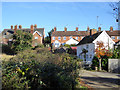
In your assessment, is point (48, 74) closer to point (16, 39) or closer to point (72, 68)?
point (72, 68)

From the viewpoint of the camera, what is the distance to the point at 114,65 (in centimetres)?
1733

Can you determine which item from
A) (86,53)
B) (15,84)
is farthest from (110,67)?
(15,84)

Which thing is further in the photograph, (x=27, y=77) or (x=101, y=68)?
(x=101, y=68)

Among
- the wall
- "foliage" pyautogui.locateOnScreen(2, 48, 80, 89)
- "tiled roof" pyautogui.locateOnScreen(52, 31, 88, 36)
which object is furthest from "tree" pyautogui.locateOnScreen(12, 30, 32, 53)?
"tiled roof" pyautogui.locateOnScreen(52, 31, 88, 36)

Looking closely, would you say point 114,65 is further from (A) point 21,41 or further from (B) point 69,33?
(B) point 69,33

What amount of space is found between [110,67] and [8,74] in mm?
13768

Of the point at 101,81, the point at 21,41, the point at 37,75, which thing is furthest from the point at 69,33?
the point at 37,75

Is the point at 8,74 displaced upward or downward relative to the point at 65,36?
downward

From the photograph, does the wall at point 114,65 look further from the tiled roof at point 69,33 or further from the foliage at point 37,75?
the tiled roof at point 69,33

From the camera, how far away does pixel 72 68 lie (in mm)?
7672

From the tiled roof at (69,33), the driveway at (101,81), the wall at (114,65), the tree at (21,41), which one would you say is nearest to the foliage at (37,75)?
the driveway at (101,81)

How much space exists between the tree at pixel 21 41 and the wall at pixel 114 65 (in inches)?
613

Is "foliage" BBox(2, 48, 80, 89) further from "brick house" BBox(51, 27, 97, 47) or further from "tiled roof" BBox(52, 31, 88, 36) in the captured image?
"tiled roof" BBox(52, 31, 88, 36)

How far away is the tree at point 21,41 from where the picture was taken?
1053 inches
